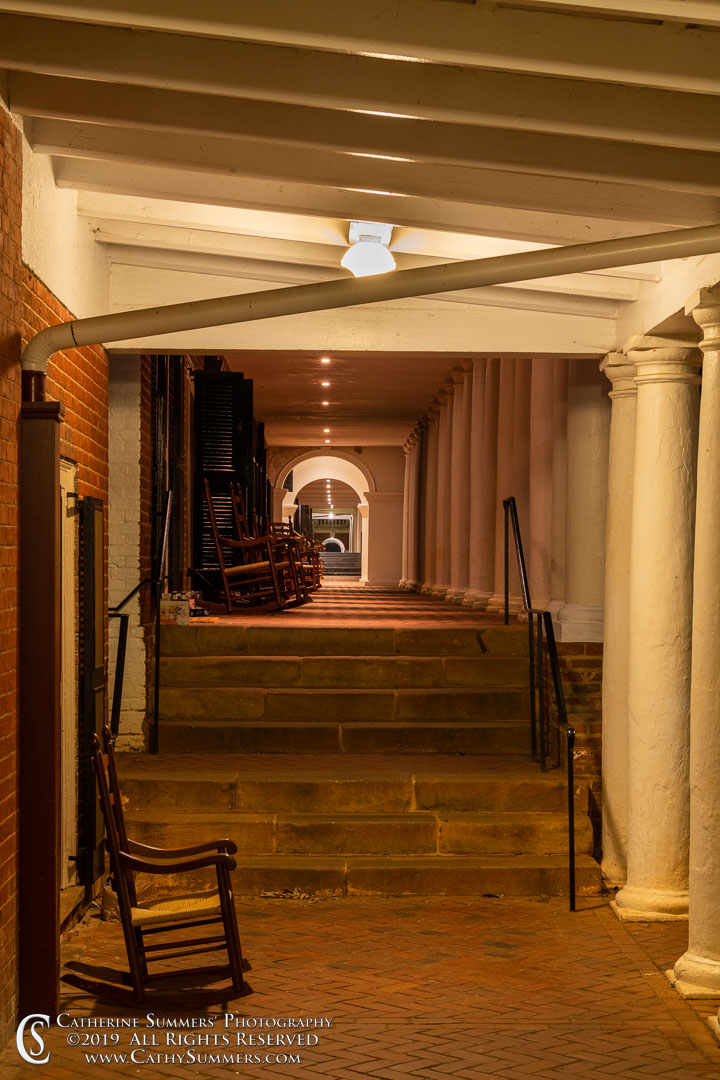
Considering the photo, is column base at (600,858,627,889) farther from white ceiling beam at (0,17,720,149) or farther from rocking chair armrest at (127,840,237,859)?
white ceiling beam at (0,17,720,149)

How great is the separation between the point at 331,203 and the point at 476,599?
9331mm

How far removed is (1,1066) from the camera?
4449 millimetres

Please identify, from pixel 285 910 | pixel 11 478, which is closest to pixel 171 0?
pixel 11 478

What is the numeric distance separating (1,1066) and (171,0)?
3534 mm

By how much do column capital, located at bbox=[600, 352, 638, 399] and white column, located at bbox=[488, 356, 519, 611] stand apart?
18.4ft

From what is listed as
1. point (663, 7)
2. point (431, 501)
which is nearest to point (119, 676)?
point (663, 7)

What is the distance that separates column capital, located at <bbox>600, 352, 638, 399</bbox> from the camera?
24.3ft

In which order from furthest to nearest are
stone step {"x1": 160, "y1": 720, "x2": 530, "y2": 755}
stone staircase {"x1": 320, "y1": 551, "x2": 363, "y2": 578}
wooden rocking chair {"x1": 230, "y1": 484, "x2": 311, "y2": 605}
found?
stone staircase {"x1": 320, "y1": 551, "x2": 363, "y2": 578} → wooden rocking chair {"x1": 230, "y1": 484, "x2": 311, "y2": 605} → stone step {"x1": 160, "y1": 720, "x2": 530, "y2": 755}

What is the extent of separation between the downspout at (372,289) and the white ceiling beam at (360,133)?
615 millimetres

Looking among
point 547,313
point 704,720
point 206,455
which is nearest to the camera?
point 704,720

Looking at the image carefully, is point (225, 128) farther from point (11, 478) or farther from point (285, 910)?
point (285, 910)

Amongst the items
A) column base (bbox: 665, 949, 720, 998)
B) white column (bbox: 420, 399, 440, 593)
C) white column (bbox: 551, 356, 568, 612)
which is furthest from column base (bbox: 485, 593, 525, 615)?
column base (bbox: 665, 949, 720, 998)

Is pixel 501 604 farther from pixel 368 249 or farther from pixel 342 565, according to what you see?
pixel 342 565

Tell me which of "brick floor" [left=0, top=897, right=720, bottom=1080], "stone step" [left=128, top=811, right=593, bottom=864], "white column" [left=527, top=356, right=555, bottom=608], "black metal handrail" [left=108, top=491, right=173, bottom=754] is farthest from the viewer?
"white column" [left=527, top=356, right=555, bottom=608]
